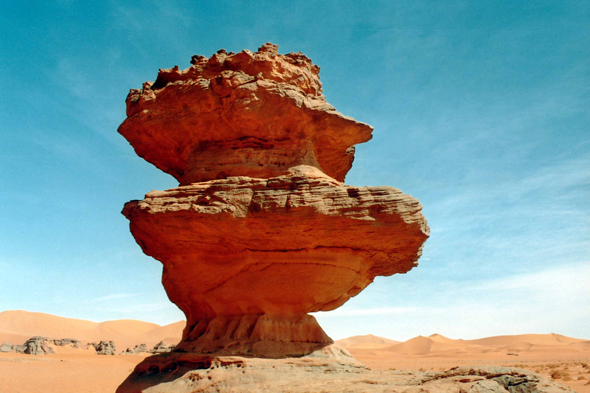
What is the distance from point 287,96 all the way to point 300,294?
16.3ft

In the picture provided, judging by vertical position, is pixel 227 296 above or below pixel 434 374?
above

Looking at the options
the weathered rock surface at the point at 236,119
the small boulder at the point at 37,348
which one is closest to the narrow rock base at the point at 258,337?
the weathered rock surface at the point at 236,119

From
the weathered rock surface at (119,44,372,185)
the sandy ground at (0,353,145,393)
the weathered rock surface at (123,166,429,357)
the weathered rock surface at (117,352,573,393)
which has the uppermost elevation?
the weathered rock surface at (119,44,372,185)

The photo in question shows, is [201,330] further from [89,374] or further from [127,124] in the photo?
[89,374]

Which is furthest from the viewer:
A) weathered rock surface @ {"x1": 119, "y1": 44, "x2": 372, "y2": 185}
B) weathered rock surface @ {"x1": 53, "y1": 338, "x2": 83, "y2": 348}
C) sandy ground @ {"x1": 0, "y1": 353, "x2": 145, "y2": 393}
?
weathered rock surface @ {"x1": 53, "y1": 338, "x2": 83, "y2": 348}

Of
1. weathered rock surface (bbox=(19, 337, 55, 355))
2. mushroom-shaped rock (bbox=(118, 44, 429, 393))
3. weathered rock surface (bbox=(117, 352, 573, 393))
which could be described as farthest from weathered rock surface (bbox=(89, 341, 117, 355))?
weathered rock surface (bbox=(117, 352, 573, 393))

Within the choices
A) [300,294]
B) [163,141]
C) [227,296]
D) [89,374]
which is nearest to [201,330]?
[227,296]

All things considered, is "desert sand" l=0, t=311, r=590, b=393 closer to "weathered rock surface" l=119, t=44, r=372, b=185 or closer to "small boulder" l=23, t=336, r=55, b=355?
"small boulder" l=23, t=336, r=55, b=355

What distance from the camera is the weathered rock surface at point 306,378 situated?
6821 mm

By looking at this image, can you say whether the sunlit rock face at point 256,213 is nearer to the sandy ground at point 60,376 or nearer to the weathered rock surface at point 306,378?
the weathered rock surface at point 306,378

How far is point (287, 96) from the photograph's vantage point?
11125 mm

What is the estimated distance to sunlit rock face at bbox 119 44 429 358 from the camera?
9.50m

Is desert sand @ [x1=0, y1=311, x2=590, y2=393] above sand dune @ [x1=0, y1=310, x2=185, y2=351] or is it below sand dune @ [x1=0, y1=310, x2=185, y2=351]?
below

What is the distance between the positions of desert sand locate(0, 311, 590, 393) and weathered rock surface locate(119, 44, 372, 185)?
7666 mm
